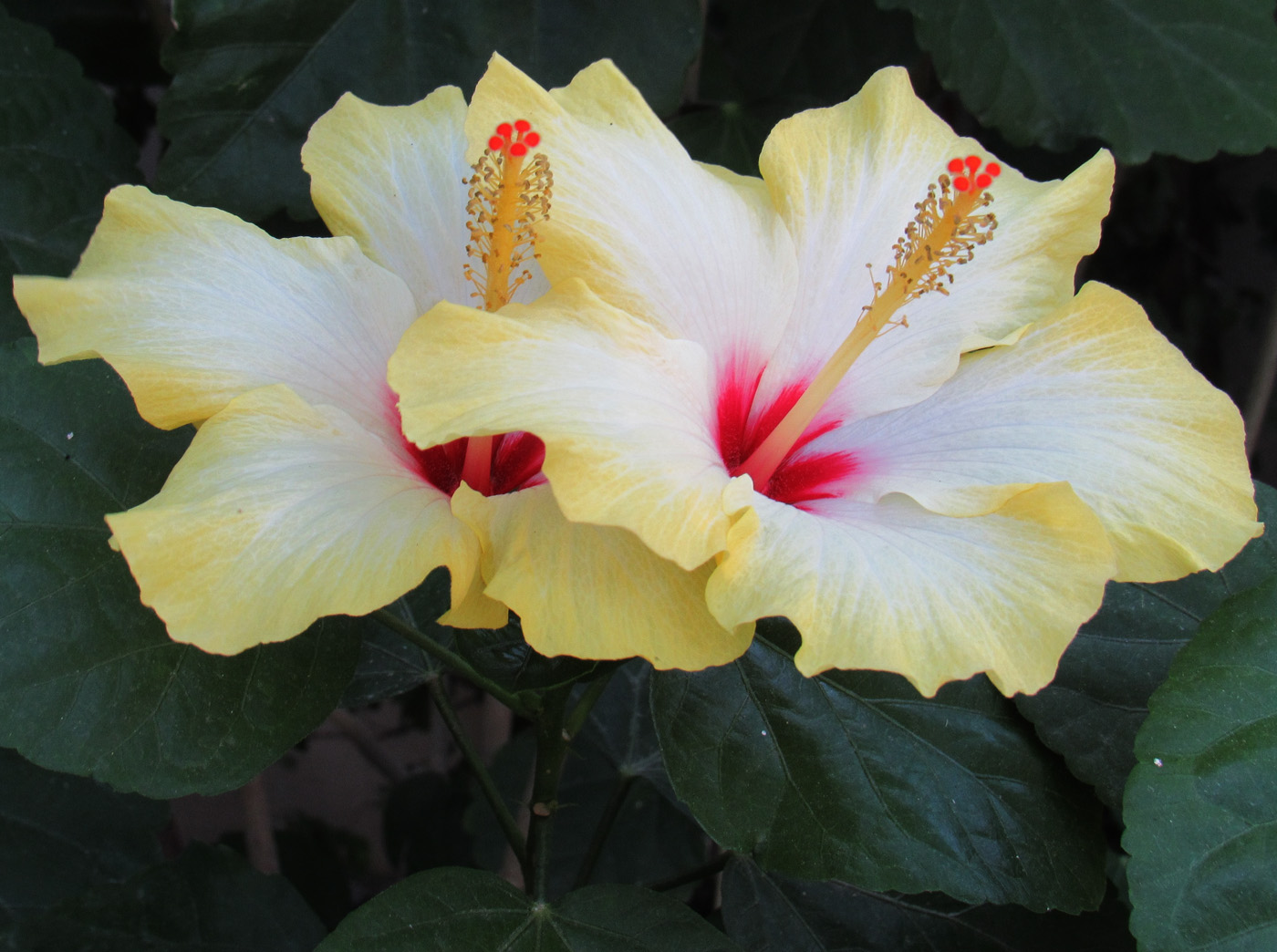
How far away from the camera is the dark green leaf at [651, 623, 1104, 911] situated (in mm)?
923

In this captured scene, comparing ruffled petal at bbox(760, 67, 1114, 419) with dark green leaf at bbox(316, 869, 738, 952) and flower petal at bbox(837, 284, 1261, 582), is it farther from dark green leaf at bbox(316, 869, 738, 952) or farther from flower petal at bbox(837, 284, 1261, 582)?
dark green leaf at bbox(316, 869, 738, 952)

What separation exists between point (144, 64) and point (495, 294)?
1322 millimetres

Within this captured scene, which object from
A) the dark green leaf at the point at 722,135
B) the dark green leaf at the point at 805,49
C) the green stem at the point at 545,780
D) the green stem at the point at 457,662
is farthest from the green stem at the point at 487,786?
the dark green leaf at the point at 805,49

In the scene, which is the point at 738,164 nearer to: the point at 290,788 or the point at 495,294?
the point at 495,294

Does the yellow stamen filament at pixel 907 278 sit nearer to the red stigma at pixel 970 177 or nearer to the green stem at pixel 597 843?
the red stigma at pixel 970 177

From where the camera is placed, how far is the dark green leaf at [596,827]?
5.81ft

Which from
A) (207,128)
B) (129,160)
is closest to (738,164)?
(207,128)

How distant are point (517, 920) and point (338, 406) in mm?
467

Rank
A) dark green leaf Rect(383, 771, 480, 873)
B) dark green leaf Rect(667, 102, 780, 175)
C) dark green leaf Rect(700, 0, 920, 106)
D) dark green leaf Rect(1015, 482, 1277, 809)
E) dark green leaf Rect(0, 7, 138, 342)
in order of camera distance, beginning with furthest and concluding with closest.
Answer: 1. dark green leaf Rect(383, 771, 480, 873)
2. dark green leaf Rect(700, 0, 920, 106)
3. dark green leaf Rect(667, 102, 780, 175)
4. dark green leaf Rect(0, 7, 138, 342)
5. dark green leaf Rect(1015, 482, 1277, 809)

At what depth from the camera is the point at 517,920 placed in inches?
37.6

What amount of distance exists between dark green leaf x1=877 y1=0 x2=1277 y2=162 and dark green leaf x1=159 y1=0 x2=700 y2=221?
0.32 metres

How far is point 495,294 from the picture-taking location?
805mm

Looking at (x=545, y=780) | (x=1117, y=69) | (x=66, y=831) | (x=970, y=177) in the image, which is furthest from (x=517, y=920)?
(x=1117, y=69)

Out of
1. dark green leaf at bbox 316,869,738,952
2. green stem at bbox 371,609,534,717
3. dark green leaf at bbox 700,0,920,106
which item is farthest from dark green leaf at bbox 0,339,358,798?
dark green leaf at bbox 700,0,920,106
